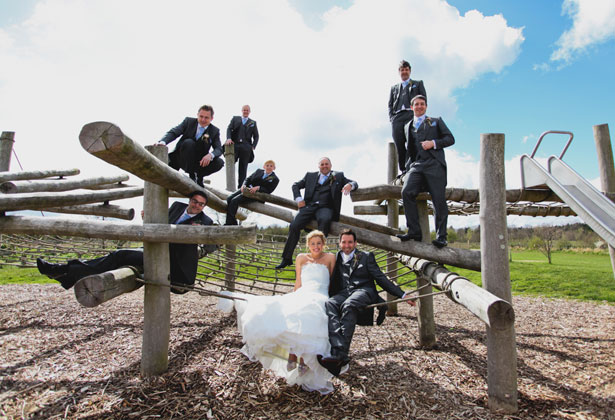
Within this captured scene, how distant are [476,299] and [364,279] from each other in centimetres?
97

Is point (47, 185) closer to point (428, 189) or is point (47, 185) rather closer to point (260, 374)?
point (260, 374)

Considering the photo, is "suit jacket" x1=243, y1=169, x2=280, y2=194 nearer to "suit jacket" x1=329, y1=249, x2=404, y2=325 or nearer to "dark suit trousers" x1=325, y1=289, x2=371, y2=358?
"suit jacket" x1=329, y1=249, x2=404, y2=325

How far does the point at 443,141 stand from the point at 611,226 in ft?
5.07

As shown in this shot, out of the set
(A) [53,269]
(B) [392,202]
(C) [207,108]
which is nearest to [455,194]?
(B) [392,202]

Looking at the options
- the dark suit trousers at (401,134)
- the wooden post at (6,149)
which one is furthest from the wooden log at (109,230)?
the dark suit trousers at (401,134)

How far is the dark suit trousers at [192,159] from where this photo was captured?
3880mm

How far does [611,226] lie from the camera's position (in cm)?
284

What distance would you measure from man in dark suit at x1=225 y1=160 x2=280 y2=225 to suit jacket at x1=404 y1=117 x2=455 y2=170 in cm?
169

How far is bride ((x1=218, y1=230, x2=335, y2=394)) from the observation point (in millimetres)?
2441

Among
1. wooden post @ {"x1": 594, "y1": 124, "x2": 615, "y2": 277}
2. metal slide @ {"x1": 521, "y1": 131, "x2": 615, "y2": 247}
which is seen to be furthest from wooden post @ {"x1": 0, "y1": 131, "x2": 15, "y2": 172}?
wooden post @ {"x1": 594, "y1": 124, "x2": 615, "y2": 277}

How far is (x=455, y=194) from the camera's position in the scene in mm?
3988

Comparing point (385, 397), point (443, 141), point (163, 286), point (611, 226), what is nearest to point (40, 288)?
point (163, 286)

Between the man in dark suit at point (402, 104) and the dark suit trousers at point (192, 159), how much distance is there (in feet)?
7.64

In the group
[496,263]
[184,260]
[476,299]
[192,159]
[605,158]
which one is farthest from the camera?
[605,158]
